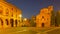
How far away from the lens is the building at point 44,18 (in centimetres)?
338

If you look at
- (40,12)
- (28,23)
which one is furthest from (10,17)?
(40,12)

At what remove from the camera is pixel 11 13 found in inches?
141

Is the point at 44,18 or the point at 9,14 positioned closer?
the point at 44,18

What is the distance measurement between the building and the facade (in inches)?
23.5

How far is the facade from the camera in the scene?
12.0 feet

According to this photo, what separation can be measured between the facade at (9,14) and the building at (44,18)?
60 cm

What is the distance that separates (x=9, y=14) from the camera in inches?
145

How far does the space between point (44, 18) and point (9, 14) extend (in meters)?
0.94

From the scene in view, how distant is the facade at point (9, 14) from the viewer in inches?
144

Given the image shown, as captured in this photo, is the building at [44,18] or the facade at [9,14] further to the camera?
the facade at [9,14]

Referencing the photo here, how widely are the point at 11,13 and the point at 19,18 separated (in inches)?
11.5

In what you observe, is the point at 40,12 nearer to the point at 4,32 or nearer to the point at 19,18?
the point at 19,18

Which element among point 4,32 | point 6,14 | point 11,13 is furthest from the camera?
point 6,14

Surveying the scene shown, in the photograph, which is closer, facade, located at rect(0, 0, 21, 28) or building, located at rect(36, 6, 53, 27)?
building, located at rect(36, 6, 53, 27)
